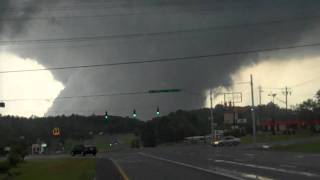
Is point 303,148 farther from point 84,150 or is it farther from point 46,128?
point 46,128

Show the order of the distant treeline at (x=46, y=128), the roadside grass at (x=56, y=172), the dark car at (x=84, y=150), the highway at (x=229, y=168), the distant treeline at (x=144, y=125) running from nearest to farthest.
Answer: the highway at (x=229, y=168)
the roadside grass at (x=56, y=172)
the dark car at (x=84, y=150)
the distant treeline at (x=46, y=128)
the distant treeline at (x=144, y=125)

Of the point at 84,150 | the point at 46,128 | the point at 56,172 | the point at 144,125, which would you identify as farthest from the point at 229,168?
the point at 144,125

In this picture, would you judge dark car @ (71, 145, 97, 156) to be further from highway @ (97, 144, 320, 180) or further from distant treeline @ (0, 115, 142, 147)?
highway @ (97, 144, 320, 180)

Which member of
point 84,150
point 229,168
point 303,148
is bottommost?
point 229,168

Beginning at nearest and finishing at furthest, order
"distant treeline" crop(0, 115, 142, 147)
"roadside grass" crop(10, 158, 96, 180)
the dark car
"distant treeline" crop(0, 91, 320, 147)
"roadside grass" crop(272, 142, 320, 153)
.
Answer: "roadside grass" crop(10, 158, 96, 180), "roadside grass" crop(272, 142, 320, 153), the dark car, "distant treeline" crop(0, 115, 142, 147), "distant treeline" crop(0, 91, 320, 147)

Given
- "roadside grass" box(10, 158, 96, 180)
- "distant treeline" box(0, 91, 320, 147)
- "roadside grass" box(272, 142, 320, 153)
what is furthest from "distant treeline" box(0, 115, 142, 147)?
"roadside grass" box(10, 158, 96, 180)

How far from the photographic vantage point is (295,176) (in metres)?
25.5

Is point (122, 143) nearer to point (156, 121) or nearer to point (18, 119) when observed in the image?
point (156, 121)

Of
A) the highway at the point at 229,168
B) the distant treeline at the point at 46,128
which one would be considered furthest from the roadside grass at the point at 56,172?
the distant treeline at the point at 46,128

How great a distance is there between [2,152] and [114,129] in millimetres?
77821

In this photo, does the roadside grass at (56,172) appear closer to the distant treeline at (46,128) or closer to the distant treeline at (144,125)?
the distant treeline at (46,128)

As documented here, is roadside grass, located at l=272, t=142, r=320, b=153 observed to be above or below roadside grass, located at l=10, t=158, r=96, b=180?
above

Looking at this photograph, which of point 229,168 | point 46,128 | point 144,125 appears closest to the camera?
point 229,168

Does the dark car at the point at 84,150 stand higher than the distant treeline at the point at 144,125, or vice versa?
the distant treeline at the point at 144,125
